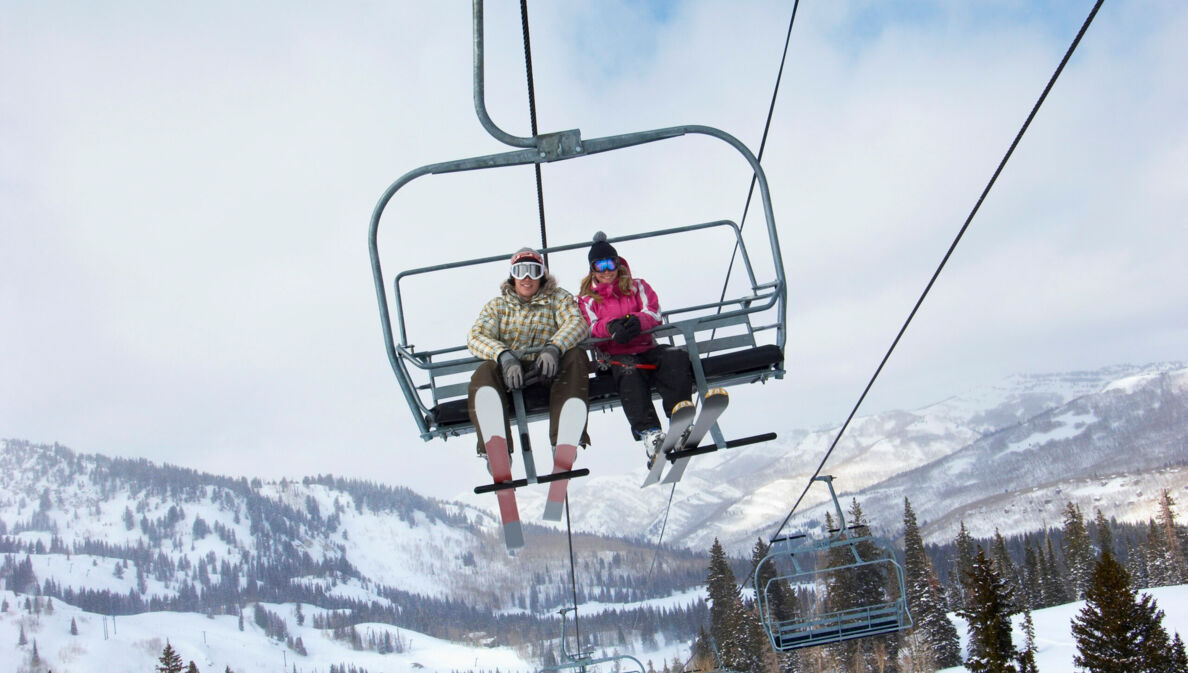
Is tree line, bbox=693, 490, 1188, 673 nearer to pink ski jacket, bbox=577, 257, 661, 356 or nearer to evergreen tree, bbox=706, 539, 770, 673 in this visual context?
evergreen tree, bbox=706, 539, 770, 673

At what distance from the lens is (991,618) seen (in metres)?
30.5

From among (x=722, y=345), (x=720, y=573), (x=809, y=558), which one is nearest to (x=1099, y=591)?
(x=720, y=573)

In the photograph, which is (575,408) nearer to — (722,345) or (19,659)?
(722,345)

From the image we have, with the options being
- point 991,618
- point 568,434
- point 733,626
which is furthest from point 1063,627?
point 568,434

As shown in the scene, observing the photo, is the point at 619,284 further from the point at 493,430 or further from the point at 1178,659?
the point at 1178,659

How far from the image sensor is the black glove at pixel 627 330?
18.4 ft

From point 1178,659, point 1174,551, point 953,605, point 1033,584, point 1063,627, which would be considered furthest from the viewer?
point 953,605

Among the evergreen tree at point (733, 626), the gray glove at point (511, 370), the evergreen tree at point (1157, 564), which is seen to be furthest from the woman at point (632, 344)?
the evergreen tree at point (1157, 564)

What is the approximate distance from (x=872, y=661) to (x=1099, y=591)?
24.5 meters

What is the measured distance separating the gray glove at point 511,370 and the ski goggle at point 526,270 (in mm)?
615

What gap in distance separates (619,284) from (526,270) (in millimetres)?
652

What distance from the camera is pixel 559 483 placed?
18.5 ft

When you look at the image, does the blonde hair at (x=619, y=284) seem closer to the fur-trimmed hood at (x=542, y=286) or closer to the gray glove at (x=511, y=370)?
the fur-trimmed hood at (x=542, y=286)

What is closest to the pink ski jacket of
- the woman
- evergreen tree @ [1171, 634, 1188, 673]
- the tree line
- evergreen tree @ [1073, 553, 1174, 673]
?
the woman
